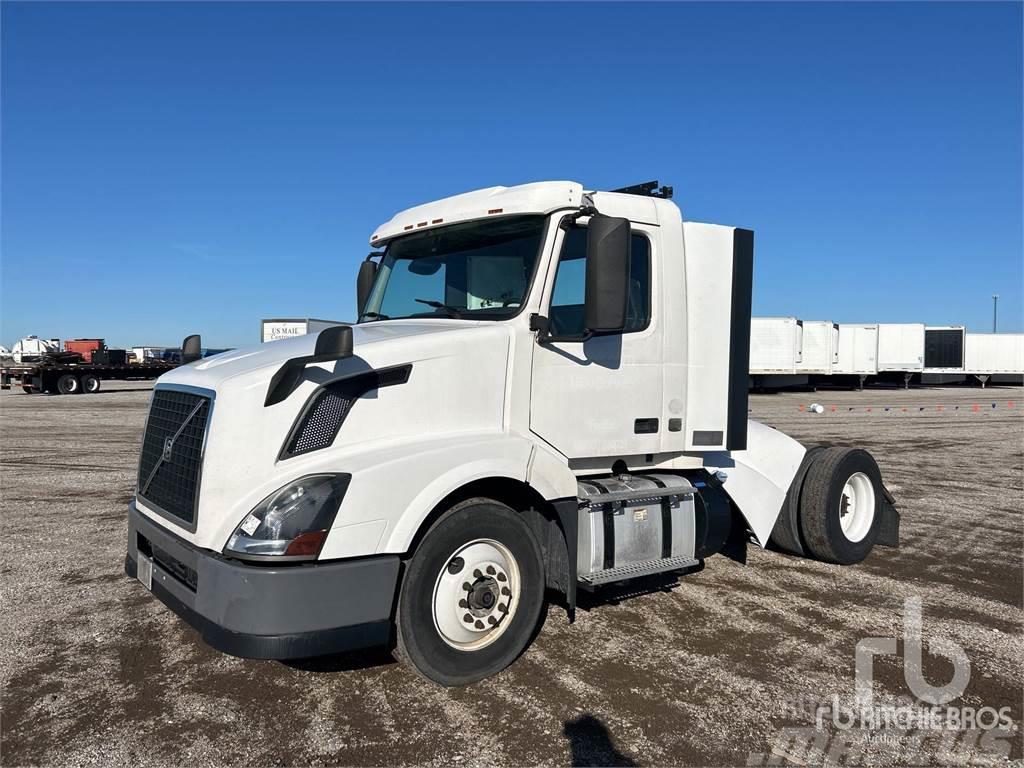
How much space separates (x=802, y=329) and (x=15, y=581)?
118 feet

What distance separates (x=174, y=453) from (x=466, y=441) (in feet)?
5.33

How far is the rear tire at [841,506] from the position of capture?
652 cm

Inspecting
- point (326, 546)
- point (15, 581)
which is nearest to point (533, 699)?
point (326, 546)

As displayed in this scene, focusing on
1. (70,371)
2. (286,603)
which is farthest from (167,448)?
(70,371)

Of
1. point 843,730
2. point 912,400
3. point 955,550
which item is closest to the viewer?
point 843,730

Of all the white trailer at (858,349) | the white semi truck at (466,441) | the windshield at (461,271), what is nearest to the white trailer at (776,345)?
the white trailer at (858,349)

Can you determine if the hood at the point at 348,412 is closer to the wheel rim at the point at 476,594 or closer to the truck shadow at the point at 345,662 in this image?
the wheel rim at the point at 476,594

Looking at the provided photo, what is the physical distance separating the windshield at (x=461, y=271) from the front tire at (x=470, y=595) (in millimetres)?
1354

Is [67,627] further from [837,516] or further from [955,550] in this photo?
[955,550]

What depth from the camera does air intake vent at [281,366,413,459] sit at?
144 inches

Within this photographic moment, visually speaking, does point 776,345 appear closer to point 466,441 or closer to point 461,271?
point 461,271

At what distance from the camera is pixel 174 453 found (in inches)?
160

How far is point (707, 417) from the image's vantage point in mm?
5648

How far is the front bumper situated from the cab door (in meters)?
1.46
